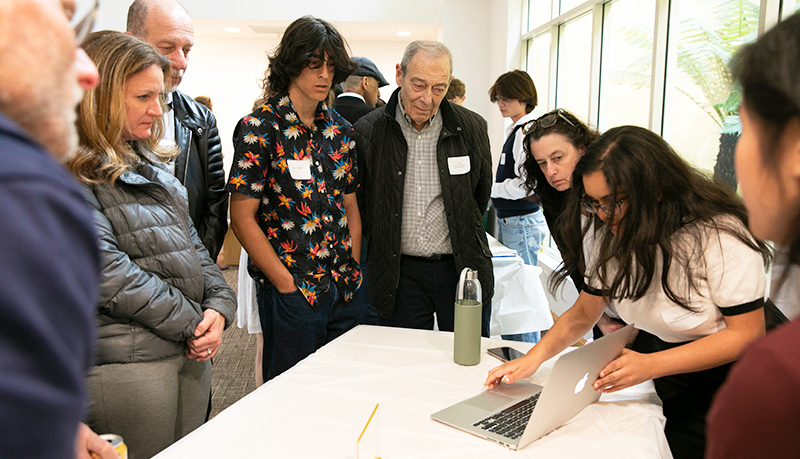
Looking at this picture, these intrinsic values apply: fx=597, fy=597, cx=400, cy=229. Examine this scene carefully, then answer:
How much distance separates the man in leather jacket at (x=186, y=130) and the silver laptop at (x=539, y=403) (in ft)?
4.03

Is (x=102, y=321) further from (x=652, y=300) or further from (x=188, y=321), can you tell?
(x=652, y=300)

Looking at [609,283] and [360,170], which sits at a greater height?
[360,170]

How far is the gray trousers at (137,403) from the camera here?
4.43 ft

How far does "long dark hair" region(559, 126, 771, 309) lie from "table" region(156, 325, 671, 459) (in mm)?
305

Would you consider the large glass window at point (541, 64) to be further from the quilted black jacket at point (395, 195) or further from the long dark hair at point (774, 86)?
the long dark hair at point (774, 86)

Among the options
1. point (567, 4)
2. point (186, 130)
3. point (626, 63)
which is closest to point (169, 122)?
point (186, 130)

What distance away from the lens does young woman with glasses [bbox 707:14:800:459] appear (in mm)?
448

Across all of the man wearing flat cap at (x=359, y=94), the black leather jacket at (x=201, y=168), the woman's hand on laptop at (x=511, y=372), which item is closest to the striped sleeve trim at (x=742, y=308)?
the woman's hand on laptop at (x=511, y=372)

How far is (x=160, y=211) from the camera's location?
150 centimetres

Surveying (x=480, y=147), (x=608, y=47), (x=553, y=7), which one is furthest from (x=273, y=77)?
(x=553, y=7)

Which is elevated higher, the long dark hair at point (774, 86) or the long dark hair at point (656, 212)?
the long dark hair at point (774, 86)

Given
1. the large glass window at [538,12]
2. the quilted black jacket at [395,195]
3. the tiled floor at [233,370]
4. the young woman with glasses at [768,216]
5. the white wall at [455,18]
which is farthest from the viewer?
the white wall at [455,18]

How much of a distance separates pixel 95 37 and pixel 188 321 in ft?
2.44

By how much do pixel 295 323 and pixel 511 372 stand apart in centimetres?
83
